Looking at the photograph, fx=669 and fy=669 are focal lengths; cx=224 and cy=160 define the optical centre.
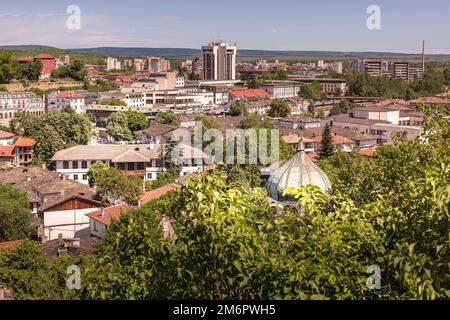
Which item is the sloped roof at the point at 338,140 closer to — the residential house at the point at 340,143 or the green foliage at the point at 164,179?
the residential house at the point at 340,143

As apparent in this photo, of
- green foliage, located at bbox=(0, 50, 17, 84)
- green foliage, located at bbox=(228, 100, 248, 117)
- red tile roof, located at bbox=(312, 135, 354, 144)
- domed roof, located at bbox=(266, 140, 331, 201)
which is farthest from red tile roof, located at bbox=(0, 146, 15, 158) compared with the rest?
green foliage, located at bbox=(0, 50, 17, 84)

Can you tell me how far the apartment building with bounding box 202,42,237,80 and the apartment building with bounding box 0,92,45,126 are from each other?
122ft

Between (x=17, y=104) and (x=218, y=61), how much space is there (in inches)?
1617

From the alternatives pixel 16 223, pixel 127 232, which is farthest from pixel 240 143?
pixel 127 232

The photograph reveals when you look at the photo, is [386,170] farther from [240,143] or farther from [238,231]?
[240,143]

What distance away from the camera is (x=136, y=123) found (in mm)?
38406

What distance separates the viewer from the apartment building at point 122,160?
2580cm

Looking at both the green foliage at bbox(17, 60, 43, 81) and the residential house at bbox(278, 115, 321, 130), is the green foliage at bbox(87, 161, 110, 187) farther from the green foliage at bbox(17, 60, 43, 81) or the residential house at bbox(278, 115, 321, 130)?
the green foliage at bbox(17, 60, 43, 81)

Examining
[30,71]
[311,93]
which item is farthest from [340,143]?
[30,71]

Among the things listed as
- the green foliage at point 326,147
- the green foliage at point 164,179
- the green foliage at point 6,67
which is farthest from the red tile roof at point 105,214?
the green foliage at point 6,67

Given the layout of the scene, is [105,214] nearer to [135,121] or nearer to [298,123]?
[135,121]

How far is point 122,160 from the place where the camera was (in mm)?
25578

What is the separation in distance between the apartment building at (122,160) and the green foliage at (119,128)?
9.55 meters

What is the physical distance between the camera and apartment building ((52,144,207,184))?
84.6ft
